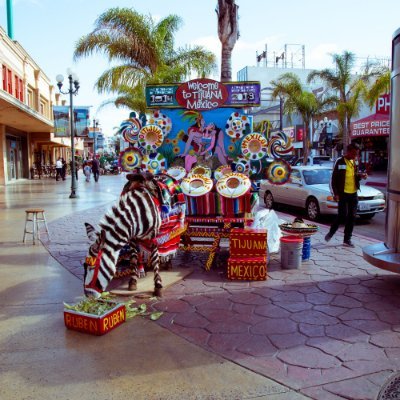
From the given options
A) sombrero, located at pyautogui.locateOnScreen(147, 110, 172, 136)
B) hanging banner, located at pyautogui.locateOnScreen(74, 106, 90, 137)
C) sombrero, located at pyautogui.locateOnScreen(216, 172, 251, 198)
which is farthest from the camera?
hanging banner, located at pyautogui.locateOnScreen(74, 106, 90, 137)

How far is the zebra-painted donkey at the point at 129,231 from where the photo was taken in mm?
4320

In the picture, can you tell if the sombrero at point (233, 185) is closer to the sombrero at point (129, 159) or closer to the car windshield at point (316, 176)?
the sombrero at point (129, 159)

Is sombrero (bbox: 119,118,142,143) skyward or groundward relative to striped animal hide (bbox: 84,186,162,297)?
skyward

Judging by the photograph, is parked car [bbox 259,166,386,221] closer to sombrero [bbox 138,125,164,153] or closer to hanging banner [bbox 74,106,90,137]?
sombrero [bbox 138,125,164,153]

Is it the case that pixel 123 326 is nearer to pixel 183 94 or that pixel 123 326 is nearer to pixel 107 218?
pixel 107 218

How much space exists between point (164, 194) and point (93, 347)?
2305 mm

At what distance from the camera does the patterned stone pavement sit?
337cm

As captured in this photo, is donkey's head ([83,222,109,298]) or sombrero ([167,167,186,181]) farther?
sombrero ([167,167,186,181])

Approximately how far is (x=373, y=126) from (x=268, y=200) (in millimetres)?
14161

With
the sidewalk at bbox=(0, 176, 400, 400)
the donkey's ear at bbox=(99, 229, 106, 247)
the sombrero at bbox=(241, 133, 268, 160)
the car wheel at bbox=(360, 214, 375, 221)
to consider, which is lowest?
the sidewalk at bbox=(0, 176, 400, 400)

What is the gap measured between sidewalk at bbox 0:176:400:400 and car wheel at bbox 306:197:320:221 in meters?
5.51

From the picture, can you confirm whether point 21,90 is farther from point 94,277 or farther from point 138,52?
point 94,277

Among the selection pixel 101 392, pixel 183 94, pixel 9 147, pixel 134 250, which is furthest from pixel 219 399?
pixel 9 147

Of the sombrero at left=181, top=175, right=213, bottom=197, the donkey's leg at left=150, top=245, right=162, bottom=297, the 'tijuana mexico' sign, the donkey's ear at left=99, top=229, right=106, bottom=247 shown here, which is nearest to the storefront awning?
the 'tijuana mexico' sign
